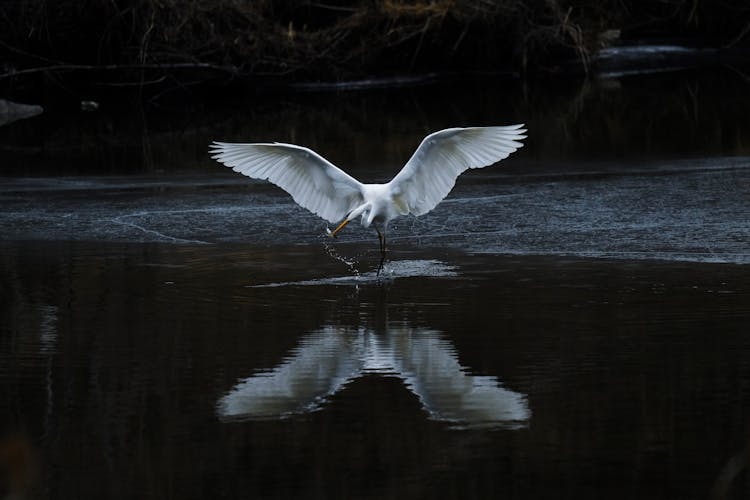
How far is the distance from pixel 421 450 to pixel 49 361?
7.95 feet

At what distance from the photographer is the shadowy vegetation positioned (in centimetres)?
2239

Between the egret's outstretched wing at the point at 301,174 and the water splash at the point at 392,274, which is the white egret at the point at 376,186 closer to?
the egret's outstretched wing at the point at 301,174

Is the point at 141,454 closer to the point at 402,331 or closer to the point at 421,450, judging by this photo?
the point at 421,450

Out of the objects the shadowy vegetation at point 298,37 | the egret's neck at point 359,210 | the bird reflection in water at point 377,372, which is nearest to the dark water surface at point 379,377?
the bird reflection in water at point 377,372

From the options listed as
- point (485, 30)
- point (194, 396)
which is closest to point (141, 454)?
point (194, 396)

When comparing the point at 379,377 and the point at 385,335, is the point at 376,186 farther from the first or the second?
the point at 379,377

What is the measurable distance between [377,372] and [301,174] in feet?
10.9

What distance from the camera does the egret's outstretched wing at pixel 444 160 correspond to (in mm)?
9453

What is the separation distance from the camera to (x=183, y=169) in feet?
49.3

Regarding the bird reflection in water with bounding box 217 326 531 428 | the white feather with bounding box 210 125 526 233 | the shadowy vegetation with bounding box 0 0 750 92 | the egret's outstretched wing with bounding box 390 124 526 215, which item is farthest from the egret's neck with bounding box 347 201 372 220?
the shadowy vegetation with bounding box 0 0 750 92

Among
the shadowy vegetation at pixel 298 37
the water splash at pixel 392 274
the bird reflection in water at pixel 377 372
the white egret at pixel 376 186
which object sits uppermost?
the shadowy vegetation at pixel 298 37

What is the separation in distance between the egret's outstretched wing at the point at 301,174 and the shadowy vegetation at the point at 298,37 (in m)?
12.3

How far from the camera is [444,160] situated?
9.65m

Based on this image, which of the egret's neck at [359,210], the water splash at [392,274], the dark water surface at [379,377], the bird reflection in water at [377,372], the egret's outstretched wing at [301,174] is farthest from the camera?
the egret's outstretched wing at [301,174]
